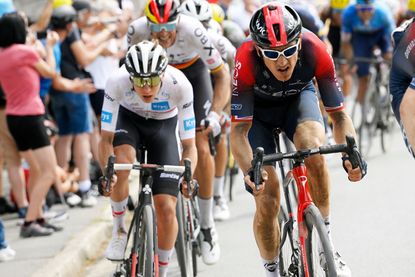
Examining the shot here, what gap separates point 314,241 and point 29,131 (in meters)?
4.52

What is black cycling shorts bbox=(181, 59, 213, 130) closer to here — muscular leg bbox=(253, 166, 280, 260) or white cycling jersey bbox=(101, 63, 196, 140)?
white cycling jersey bbox=(101, 63, 196, 140)

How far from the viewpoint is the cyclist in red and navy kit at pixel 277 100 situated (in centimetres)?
670

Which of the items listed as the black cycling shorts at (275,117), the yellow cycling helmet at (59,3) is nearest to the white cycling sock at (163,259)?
the black cycling shorts at (275,117)

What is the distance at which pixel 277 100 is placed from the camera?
7.33 meters

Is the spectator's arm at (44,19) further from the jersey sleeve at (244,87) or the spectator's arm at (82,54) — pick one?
the jersey sleeve at (244,87)

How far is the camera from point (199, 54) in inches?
376

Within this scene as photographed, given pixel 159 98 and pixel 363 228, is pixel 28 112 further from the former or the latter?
pixel 363 228

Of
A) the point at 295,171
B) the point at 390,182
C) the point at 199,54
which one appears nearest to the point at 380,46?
the point at 390,182

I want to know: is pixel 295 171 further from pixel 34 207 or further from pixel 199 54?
pixel 34 207

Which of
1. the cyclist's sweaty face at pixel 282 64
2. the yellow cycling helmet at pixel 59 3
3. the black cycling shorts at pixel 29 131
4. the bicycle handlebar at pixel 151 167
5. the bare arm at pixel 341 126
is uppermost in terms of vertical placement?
the cyclist's sweaty face at pixel 282 64

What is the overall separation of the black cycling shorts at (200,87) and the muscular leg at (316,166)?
2704 mm

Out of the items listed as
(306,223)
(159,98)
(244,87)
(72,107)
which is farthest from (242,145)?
(72,107)

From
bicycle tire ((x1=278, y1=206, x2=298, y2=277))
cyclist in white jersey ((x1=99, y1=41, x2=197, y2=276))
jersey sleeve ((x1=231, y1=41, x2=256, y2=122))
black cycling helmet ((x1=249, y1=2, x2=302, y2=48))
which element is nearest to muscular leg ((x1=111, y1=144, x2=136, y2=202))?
cyclist in white jersey ((x1=99, y1=41, x2=197, y2=276))

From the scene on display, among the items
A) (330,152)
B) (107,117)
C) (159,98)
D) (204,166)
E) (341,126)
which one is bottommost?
(204,166)
